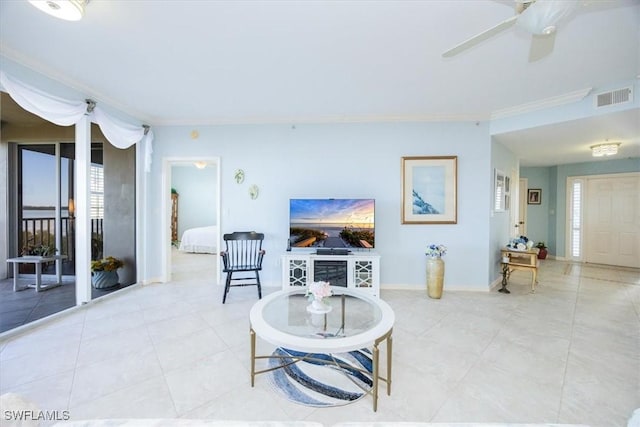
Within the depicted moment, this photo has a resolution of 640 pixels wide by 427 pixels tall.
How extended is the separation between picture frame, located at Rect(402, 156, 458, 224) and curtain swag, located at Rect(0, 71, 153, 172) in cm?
390

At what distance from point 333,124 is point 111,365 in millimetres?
3639

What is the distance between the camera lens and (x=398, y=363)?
203 centimetres

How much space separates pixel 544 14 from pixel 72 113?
411 cm

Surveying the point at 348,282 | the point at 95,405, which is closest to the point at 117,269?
the point at 95,405

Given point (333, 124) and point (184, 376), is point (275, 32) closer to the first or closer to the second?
point (333, 124)

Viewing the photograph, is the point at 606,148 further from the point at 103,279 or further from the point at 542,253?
the point at 103,279

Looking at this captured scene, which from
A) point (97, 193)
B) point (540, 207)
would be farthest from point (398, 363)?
point (540, 207)

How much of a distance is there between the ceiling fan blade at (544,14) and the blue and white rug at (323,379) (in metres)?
2.32

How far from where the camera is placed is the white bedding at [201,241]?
659 centimetres

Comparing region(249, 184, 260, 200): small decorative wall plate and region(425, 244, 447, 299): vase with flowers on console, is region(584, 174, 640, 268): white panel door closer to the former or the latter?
region(425, 244, 447, 299): vase with flowers on console

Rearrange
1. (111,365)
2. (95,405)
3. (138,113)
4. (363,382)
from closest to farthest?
1. (95,405)
2. (363,382)
3. (111,365)
4. (138,113)

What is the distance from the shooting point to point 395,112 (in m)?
3.65

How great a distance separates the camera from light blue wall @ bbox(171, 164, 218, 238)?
8.24 meters

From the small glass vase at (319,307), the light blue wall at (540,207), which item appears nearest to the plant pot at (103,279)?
the small glass vase at (319,307)
